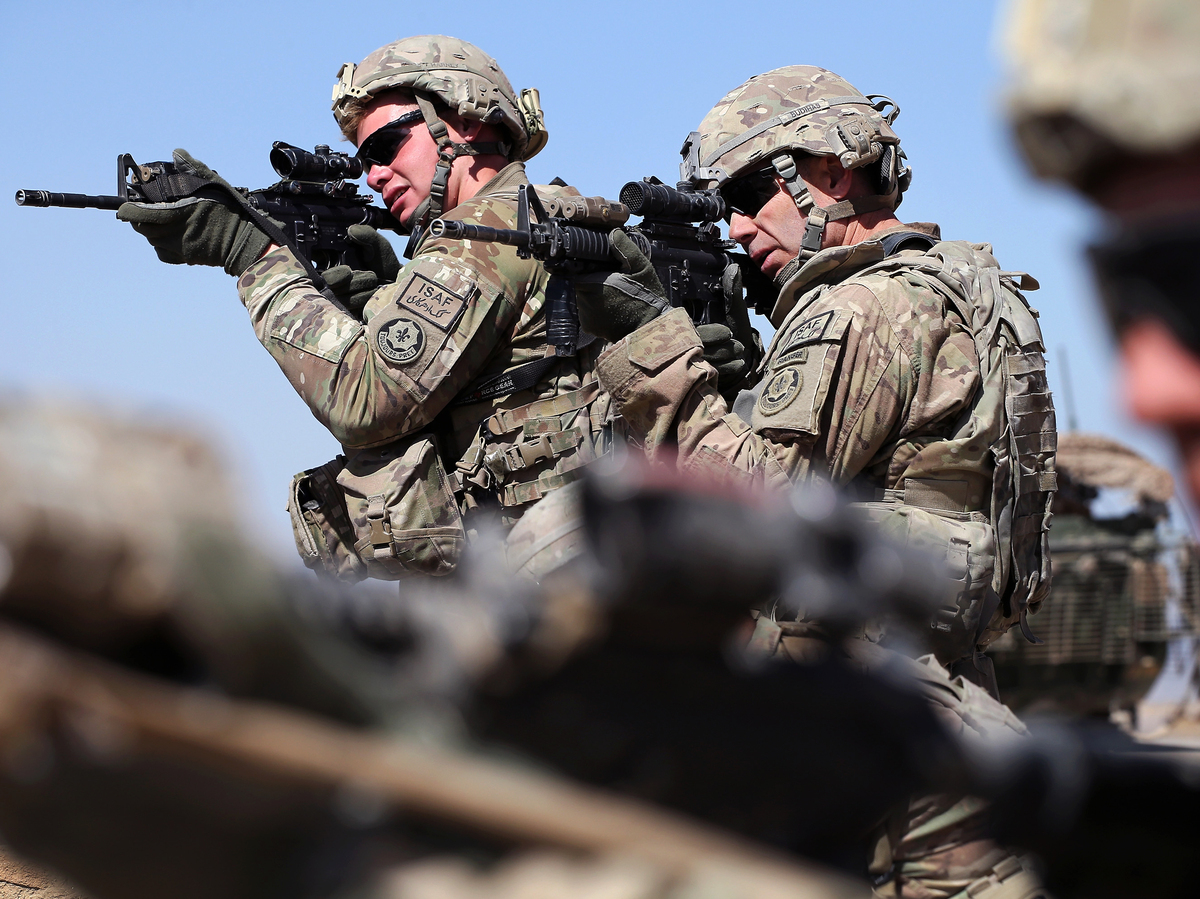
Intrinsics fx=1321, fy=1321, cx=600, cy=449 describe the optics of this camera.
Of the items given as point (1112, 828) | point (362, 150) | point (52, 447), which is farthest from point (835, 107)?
point (52, 447)

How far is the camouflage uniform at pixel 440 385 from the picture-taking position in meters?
3.96

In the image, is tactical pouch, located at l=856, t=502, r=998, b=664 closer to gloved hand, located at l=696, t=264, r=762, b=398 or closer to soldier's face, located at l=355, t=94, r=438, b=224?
gloved hand, located at l=696, t=264, r=762, b=398

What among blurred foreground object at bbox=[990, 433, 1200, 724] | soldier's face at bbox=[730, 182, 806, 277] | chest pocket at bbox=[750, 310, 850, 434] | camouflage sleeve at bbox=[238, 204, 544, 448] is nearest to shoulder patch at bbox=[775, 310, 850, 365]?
chest pocket at bbox=[750, 310, 850, 434]

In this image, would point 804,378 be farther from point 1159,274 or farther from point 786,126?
point 1159,274

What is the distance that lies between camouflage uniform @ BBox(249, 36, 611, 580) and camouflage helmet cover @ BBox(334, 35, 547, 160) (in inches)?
0.9

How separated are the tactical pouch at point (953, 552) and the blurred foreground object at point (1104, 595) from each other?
619 cm

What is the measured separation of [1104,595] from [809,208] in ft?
22.4

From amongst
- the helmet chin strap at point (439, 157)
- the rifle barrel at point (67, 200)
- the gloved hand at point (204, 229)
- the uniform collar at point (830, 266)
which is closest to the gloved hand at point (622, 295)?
the uniform collar at point (830, 266)

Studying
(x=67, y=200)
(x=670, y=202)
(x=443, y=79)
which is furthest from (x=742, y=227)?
(x=67, y=200)

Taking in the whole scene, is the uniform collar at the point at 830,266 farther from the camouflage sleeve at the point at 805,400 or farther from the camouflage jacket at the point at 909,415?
the camouflage sleeve at the point at 805,400

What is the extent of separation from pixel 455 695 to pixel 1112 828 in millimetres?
586

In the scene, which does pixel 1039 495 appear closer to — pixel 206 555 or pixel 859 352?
pixel 859 352

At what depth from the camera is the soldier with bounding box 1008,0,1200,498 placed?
2.90ft

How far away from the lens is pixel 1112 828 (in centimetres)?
115
